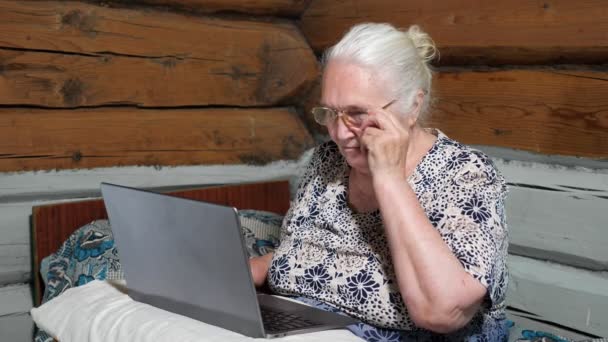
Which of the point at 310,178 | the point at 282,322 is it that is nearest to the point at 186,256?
the point at 282,322

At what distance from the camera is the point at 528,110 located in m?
2.33

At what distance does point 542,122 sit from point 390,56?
29.7 inches

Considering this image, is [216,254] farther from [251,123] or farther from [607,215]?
[251,123]

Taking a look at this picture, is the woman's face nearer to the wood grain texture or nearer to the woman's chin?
the woman's chin

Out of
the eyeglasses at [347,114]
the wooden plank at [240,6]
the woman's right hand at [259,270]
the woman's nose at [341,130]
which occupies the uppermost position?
the wooden plank at [240,6]

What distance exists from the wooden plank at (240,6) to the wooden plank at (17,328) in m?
1.06

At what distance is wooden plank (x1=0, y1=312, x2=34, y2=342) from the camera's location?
101 inches

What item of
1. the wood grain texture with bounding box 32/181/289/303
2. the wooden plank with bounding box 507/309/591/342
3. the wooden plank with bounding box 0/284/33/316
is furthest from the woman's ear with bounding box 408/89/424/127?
the wooden plank with bounding box 0/284/33/316

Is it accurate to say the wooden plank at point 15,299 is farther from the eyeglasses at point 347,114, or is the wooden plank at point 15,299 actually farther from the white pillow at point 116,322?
the eyeglasses at point 347,114

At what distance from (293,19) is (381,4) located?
49 cm

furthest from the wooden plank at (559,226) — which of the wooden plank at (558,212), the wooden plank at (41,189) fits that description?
the wooden plank at (41,189)

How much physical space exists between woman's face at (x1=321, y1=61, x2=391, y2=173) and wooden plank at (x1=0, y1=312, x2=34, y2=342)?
54.7 inches

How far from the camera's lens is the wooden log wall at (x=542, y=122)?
2174 millimetres

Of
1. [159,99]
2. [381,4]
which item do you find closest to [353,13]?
[381,4]
